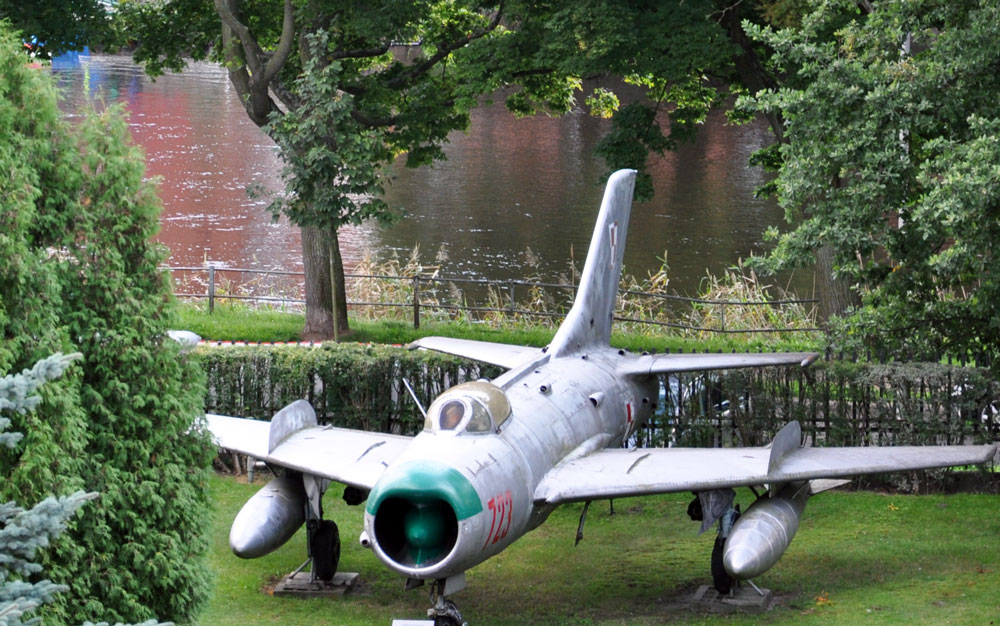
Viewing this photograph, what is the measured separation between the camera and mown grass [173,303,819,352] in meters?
26.8

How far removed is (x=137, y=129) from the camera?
68.6 m

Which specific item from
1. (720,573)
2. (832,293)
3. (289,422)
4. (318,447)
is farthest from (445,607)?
(832,293)

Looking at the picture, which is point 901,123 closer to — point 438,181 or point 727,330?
point 727,330

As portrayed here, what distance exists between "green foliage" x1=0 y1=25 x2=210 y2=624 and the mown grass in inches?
652

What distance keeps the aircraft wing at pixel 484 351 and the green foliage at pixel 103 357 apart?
21.4ft

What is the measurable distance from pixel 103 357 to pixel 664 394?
11.2 meters

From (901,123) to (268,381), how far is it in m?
10.6

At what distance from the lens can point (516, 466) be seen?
12.8m

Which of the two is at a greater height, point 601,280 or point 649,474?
point 601,280

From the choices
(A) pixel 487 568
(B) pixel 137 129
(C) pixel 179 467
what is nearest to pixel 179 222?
(B) pixel 137 129

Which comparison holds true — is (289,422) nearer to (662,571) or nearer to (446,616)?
(446,616)

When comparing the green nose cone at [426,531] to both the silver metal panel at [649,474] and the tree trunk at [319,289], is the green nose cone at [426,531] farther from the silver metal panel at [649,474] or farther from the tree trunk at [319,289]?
the tree trunk at [319,289]

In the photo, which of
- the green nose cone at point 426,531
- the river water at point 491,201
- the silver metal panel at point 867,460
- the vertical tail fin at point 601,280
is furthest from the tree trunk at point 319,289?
the green nose cone at point 426,531

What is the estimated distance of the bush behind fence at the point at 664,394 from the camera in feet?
59.3
